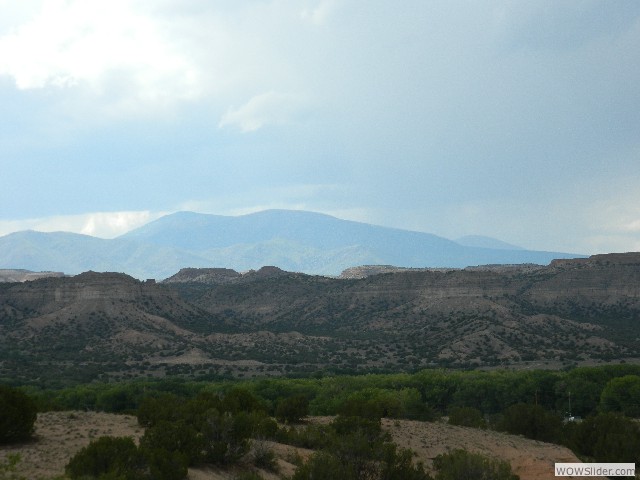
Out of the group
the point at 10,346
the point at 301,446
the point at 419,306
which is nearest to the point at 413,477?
the point at 301,446

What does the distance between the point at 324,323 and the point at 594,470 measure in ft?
422

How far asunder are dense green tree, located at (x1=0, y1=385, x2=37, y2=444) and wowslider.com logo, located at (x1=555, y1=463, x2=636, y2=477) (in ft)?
67.2

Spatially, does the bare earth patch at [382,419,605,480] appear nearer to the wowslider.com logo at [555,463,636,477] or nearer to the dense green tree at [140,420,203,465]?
the wowslider.com logo at [555,463,636,477]

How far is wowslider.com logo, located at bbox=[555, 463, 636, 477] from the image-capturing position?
1202 inches

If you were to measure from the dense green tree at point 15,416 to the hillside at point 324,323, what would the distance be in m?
61.0

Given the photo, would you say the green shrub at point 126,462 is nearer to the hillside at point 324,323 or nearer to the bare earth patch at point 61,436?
the bare earth patch at point 61,436

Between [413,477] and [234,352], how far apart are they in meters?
Answer: 91.9

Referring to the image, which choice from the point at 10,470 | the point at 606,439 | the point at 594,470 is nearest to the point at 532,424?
the point at 606,439

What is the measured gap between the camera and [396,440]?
1342 inches

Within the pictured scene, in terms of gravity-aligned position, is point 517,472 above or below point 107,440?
below

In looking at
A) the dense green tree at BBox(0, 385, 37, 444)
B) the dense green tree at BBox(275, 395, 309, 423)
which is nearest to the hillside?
the dense green tree at BBox(275, 395, 309, 423)

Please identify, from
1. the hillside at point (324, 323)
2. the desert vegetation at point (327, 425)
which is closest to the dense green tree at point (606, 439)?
the desert vegetation at point (327, 425)

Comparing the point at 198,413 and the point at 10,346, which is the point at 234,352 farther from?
the point at 198,413

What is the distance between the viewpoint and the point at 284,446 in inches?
1170
